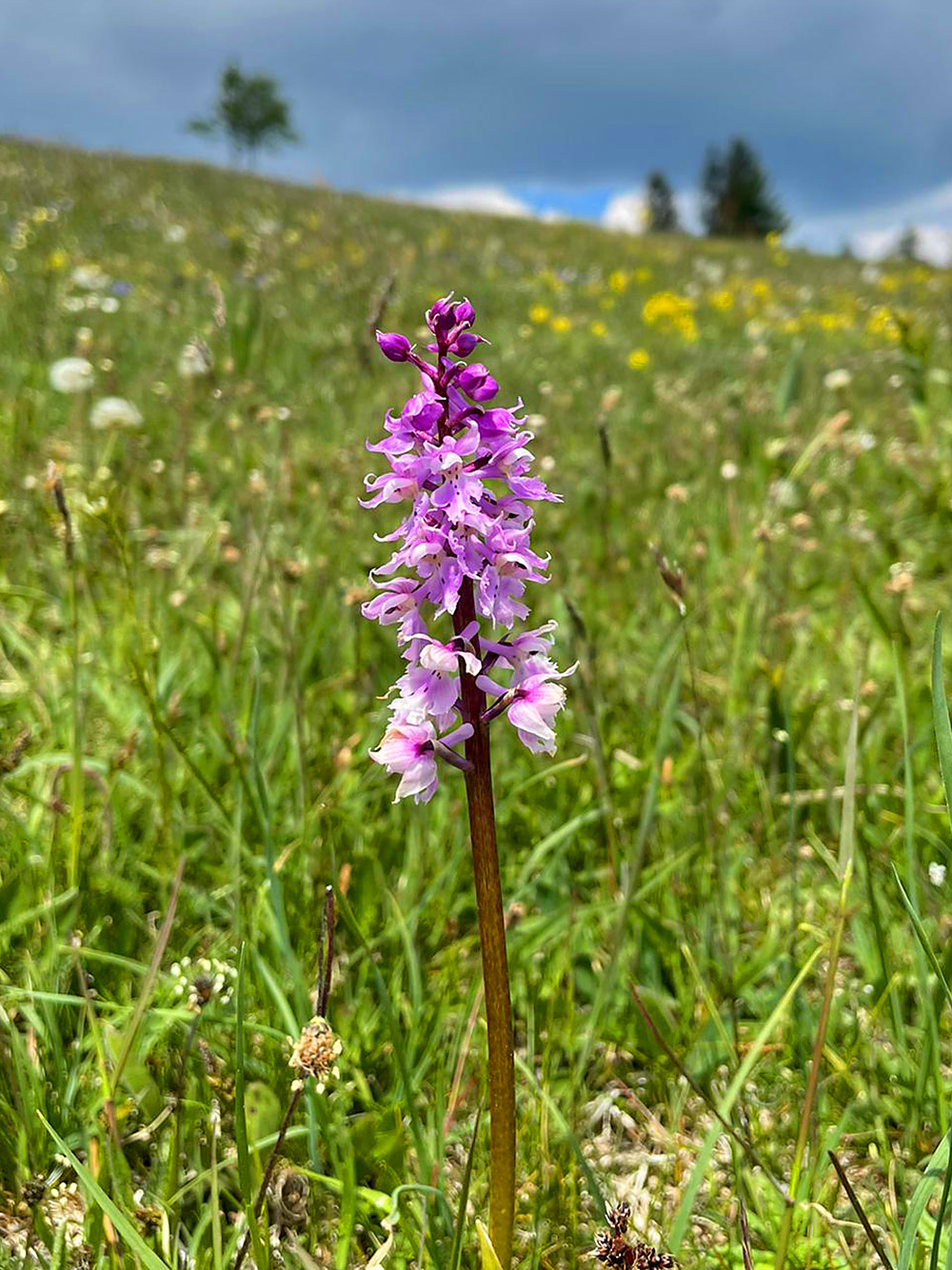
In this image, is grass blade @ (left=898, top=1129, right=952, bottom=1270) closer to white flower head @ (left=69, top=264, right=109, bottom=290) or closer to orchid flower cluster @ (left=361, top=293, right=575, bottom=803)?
orchid flower cluster @ (left=361, top=293, right=575, bottom=803)

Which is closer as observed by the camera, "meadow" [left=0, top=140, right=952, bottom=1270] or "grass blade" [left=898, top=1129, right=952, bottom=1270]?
"grass blade" [left=898, top=1129, right=952, bottom=1270]

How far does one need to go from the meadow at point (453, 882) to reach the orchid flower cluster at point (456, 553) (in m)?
0.38

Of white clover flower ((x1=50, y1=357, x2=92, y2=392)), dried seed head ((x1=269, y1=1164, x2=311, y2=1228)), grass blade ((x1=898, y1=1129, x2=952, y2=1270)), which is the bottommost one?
dried seed head ((x1=269, y1=1164, x2=311, y2=1228))

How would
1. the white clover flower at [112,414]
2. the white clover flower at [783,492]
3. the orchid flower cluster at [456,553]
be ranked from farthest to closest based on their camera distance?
the white clover flower at [112,414], the white clover flower at [783,492], the orchid flower cluster at [456,553]

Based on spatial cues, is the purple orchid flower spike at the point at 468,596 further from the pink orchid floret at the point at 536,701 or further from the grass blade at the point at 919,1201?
the grass blade at the point at 919,1201

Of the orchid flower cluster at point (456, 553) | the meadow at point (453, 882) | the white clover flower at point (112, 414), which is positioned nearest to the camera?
the orchid flower cluster at point (456, 553)

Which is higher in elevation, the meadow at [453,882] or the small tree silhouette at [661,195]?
the small tree silhouette at [661,195]

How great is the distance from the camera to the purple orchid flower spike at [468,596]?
1.08 metres

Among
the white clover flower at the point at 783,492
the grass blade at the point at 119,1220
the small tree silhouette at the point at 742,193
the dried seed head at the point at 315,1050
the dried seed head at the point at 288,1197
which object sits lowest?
the dried seed head at the point at 288,1197

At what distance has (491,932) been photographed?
1.10m

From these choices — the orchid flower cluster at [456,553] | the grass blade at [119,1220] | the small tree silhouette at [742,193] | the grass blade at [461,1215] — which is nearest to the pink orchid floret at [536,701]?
the orchid flower cluster at [456,553]

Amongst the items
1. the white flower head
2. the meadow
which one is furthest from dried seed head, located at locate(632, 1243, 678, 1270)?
the white flower head

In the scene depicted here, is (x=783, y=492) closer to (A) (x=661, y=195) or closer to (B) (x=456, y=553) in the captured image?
(B) (x=456, y=553)

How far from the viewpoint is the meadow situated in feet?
5.10
